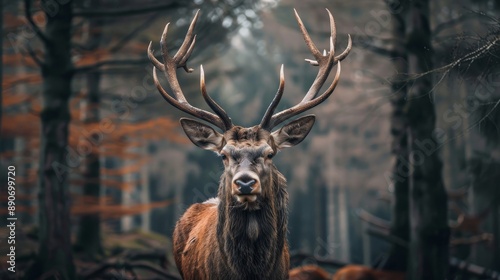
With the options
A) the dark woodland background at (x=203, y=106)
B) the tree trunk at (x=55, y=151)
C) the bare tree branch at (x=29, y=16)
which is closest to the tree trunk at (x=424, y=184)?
the dark woodland background at (x=203, y=106)

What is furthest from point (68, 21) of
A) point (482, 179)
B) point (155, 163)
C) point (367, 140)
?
point (367, 140)

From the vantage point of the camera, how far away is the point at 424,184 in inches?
Answer: 377

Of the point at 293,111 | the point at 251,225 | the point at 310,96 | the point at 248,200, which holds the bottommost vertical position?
the point at 251,225

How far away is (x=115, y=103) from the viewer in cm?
1591

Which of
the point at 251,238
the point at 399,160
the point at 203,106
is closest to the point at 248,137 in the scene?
the point at 251,238

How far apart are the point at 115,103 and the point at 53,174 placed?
6.18 m

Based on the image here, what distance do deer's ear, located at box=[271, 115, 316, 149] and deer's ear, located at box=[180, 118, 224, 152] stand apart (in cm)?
60

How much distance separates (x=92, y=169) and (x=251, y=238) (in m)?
9.81

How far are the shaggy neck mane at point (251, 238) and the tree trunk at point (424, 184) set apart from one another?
4006 mm

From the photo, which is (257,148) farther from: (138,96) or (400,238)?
(138,96)

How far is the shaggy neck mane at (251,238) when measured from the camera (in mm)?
5949

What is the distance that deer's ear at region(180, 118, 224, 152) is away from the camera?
653cm

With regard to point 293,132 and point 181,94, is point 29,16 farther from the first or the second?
point 293,132

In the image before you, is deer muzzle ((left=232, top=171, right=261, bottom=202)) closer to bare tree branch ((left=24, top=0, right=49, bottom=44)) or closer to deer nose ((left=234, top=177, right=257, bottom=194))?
deer nose ((left=234, top=177, right=257, bottom=194))
